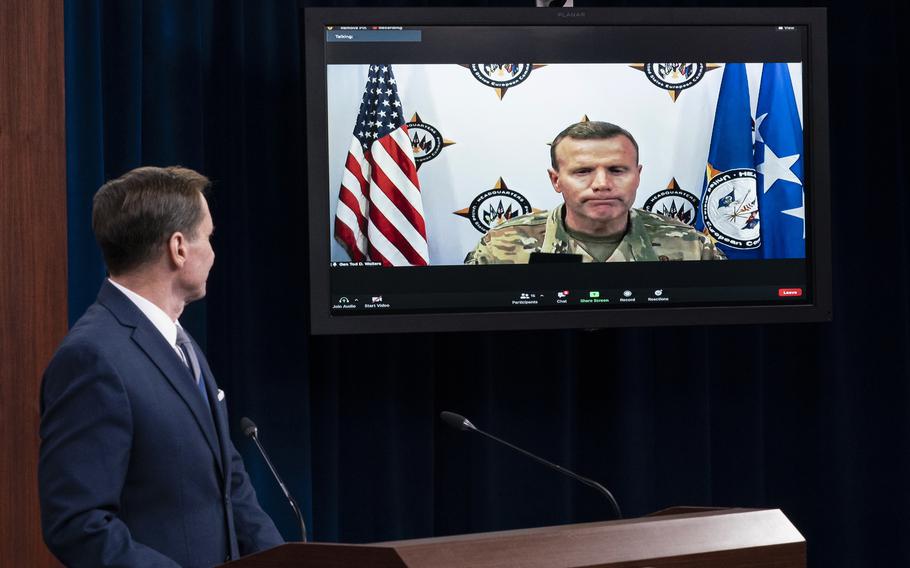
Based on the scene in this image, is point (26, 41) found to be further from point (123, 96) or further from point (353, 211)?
point (353, 211)

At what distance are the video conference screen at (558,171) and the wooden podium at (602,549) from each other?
1652mm

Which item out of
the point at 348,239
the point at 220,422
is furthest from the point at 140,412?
the point at 348,239

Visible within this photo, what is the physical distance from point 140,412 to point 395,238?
4.69ft

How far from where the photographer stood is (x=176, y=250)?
7.20 feet

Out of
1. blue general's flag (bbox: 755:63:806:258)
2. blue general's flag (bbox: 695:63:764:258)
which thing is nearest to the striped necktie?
blue general's flag (bbox: 695:63:764:258)

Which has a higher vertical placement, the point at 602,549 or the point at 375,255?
the point at 375,255

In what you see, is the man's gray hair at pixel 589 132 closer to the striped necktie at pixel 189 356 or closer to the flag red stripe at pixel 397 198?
the flag red stripe at pixel 397 198

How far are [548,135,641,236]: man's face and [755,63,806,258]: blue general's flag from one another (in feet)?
1.47

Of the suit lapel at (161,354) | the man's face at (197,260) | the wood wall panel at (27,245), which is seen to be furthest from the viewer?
the wood wall panel at (27,245)

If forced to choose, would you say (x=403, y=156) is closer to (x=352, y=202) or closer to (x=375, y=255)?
(x=352, y=202)

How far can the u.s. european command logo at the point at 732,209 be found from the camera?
3.52 m

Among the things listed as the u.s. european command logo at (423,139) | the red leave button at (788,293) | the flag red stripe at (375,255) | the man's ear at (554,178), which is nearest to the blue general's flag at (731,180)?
the red leave button at (788,293)

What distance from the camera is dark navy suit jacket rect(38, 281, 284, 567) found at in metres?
1.93

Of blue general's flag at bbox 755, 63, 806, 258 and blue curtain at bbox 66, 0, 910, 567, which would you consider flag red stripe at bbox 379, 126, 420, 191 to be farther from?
blue general's flag at bbox 755, 63, 806, 258
